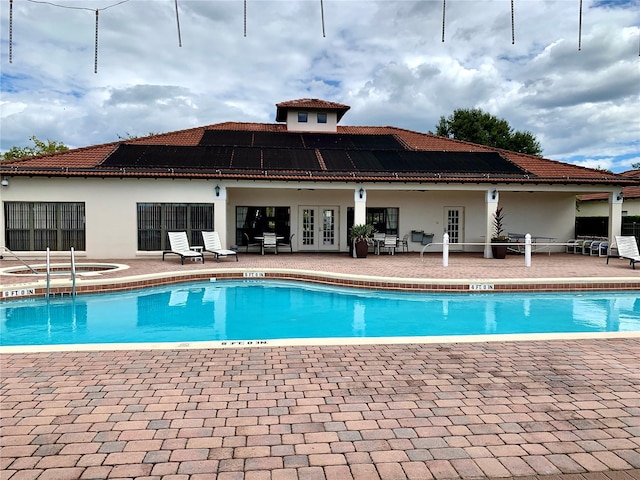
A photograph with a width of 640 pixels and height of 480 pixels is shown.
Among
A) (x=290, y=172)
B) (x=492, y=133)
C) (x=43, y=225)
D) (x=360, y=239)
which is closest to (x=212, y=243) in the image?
(x=290, y=172)

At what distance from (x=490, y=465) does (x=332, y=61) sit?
1865 cm

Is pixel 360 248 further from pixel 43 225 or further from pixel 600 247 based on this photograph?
pixel 43 225

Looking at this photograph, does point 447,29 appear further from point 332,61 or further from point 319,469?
point 332,61

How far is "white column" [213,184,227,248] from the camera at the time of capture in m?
15.4

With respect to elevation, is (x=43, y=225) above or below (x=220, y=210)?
below

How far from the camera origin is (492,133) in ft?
123

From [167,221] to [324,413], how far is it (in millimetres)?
13371

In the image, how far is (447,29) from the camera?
8.31 metres

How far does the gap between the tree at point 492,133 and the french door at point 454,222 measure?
20.2m

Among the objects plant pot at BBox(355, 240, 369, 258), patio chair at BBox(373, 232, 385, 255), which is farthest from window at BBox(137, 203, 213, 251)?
patio chair at BBox(373, 232, 385, 255)

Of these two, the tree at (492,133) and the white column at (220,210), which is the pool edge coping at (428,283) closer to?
the white column at (220,210)

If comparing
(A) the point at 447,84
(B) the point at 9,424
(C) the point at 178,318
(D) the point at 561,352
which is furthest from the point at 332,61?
(B) the point at 9,424

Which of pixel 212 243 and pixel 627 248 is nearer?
pixel 627 248

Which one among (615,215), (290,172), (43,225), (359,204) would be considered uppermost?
(290,172)
